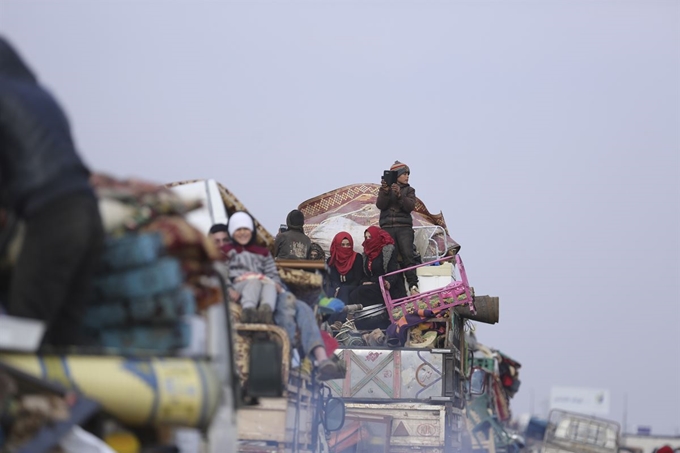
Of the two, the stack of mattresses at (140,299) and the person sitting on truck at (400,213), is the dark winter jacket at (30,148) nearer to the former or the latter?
the stack of mattresses at (140,299)

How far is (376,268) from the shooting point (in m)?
18.7

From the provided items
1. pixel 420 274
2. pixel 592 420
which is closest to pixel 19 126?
pixel 420 274

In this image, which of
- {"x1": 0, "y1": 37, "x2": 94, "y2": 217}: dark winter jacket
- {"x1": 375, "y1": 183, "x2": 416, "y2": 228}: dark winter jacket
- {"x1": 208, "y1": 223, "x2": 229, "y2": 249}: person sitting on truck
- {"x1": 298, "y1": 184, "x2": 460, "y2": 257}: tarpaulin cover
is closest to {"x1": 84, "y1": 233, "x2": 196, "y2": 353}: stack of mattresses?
{"x1": 0, "y1": 37, "x2": 94, "y2": 217}: dark winter jacket

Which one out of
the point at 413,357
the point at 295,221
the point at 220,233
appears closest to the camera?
the point at 220,233

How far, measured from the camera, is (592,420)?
32938 millimetres

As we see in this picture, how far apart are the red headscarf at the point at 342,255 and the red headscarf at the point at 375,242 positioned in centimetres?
22

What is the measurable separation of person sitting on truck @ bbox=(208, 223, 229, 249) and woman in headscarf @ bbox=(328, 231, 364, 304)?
760cm

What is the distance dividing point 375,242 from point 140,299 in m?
13.8

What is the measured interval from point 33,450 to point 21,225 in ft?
3.17

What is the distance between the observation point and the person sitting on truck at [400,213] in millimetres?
19109

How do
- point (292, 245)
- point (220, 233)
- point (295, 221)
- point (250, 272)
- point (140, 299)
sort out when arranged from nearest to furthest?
point (140, 299) < point (250, 272) < point (220, 233) < point (292, 245) < point (295, 221)

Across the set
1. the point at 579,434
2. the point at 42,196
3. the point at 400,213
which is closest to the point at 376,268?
the point at 400,213

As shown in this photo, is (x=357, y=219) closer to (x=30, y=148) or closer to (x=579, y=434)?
(x=579, y=434)

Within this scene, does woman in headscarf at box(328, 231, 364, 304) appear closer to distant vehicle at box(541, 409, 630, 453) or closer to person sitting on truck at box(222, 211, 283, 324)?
person sitting on truck at box(222, 211, 283, 324)
